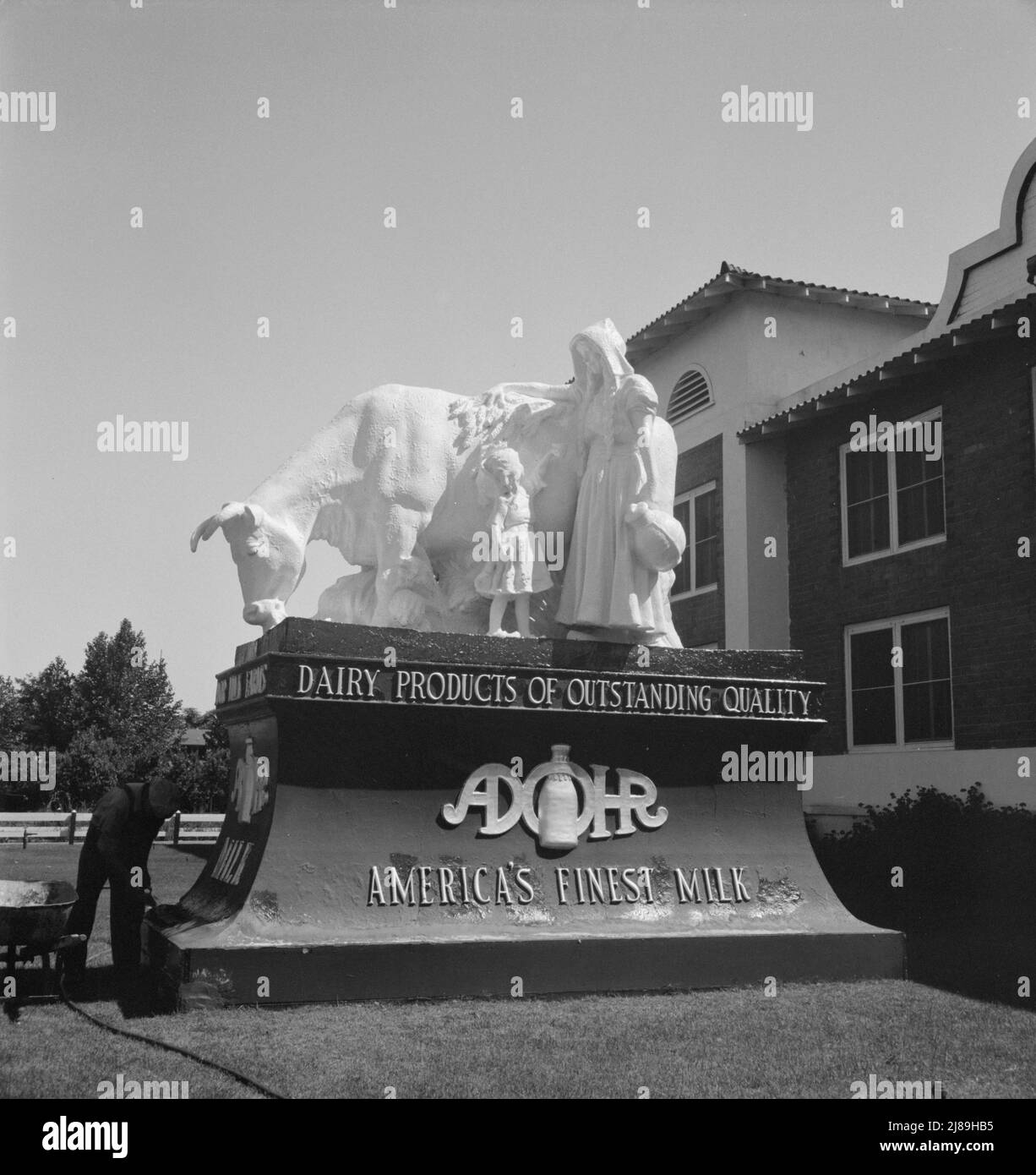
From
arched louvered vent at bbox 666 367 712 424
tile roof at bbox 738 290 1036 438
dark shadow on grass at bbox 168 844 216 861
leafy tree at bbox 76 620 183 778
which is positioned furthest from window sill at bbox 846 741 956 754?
leafy tree at bbox 76 620 183 778

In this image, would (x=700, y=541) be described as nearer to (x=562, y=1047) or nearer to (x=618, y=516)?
(x=618, y=516)

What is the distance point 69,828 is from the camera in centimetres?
2683

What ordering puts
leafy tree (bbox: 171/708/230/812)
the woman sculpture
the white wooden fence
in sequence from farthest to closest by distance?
leafy tree (bbox: 171/708/230/812) → the white wooden fence → the woman sculpture

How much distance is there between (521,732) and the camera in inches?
298

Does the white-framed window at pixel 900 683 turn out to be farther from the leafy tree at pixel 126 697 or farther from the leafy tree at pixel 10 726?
the leafy tree at pixel 10 726

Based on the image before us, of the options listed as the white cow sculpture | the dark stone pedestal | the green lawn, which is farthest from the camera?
the white cow sculpture

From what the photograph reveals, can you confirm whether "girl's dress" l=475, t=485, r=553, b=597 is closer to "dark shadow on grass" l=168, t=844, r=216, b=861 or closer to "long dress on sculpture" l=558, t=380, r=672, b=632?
"long dress on sculpture" l=558, t=380, r=672, b=632

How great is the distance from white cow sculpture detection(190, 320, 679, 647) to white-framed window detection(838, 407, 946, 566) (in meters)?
8.53

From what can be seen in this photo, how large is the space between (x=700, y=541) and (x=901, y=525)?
456cm

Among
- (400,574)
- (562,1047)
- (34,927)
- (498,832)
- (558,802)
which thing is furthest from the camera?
(400,574)

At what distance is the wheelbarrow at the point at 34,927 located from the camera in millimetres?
6543

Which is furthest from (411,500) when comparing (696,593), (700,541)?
(700,541)

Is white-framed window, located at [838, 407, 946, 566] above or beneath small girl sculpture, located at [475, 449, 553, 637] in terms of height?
above

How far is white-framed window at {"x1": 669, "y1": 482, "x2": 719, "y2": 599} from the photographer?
20.2 m
